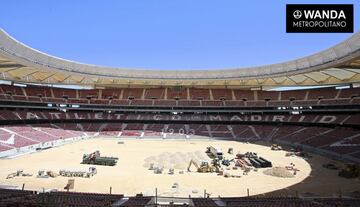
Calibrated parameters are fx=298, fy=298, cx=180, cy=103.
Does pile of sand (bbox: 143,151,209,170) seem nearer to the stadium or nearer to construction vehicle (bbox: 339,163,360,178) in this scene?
the stadium

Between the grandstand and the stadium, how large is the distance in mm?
226

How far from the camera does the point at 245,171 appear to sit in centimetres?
2830

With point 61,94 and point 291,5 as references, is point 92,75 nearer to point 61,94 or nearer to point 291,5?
point 61,94

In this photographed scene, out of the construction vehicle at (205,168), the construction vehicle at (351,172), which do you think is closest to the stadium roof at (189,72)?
the construction vehicle at (351,172)

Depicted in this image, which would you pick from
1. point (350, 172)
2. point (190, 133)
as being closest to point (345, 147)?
point (350, 172)

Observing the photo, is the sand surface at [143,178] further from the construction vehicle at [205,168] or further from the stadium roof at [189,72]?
the stadium roof at [189,72]

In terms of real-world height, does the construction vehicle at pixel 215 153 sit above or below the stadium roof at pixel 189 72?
below

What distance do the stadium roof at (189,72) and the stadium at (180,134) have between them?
199 millimetres

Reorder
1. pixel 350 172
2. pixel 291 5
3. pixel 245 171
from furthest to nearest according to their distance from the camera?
pixel 245 171 < pixel 350 172 < pixel 291 5

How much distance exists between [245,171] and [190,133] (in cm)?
3055

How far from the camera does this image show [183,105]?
65.9 m

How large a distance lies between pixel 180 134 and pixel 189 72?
40.1ft

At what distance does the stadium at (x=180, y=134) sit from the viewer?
21.6m

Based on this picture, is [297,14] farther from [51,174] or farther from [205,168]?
[51,174]
